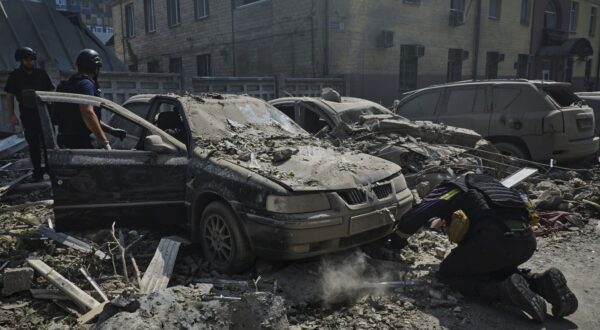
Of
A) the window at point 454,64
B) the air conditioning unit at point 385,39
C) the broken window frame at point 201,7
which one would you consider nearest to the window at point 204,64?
the broken window frame at point 201,7

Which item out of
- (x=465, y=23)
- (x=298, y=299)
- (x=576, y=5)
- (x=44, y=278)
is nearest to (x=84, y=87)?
(x=44, y=278)

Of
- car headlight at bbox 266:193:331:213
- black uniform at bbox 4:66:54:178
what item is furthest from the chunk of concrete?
black uniform at bbox 4:66:54:178

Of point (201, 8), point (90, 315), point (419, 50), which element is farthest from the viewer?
point (201, 8)

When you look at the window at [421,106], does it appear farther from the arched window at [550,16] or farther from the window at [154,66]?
the arched window at [550,16]

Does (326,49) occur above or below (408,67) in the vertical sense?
above

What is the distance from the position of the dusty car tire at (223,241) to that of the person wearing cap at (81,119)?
134 centimetres

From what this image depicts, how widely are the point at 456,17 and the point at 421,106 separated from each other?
10.9m

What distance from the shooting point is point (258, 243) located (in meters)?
3.61

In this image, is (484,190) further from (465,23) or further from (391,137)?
(465,23)

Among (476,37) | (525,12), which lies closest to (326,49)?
(476,37)

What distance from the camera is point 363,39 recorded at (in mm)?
14914

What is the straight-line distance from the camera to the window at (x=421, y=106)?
28.0 feet

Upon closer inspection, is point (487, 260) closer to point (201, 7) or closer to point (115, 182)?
point (115, 182)

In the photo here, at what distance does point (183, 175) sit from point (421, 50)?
1384 cm
